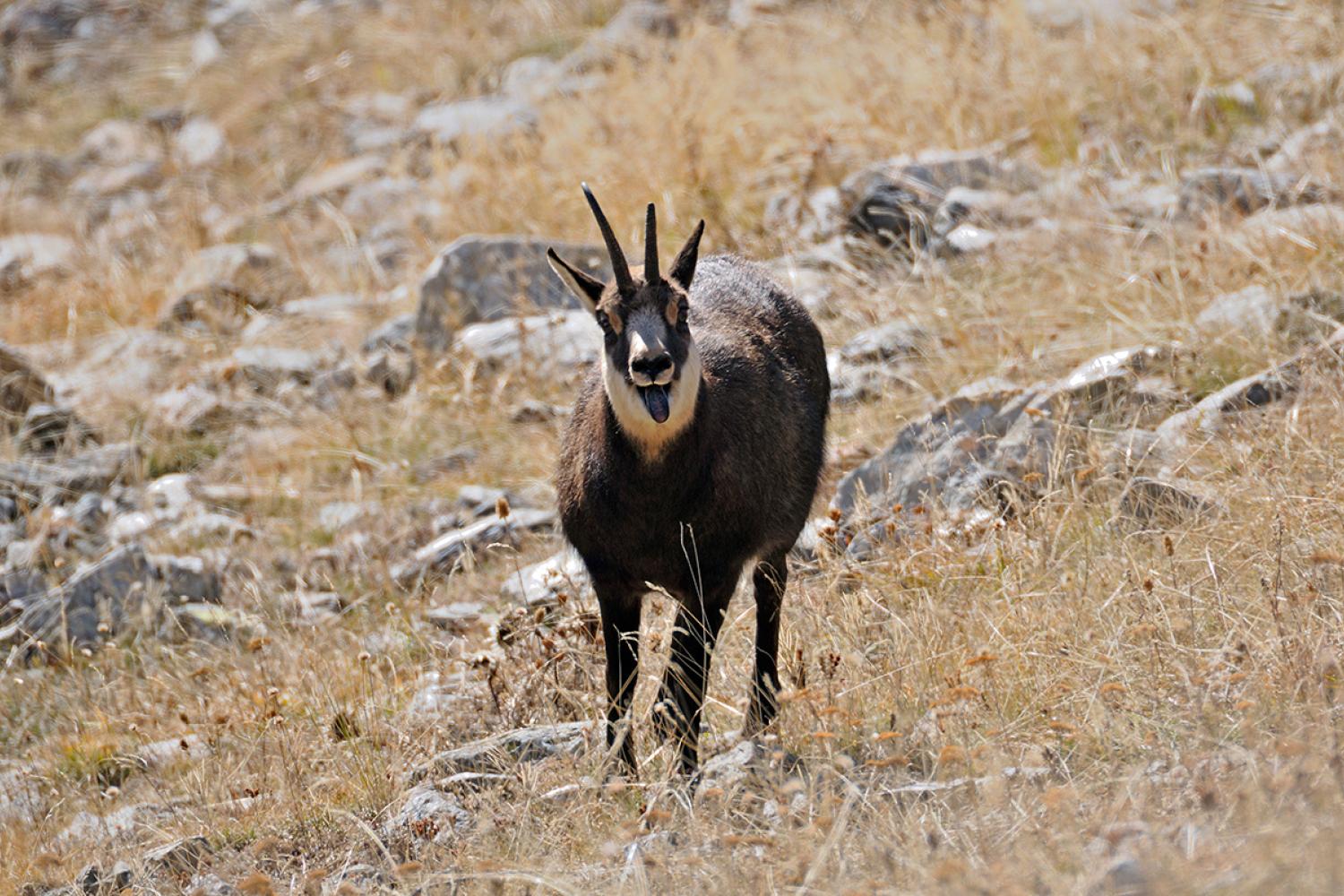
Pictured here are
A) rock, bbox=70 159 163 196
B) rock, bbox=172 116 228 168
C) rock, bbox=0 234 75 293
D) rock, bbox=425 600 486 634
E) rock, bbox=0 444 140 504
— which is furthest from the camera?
rock, bbox=172 116 228 168

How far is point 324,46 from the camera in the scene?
17094 mm

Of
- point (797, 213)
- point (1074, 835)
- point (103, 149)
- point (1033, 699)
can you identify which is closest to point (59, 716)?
point (1033, 699)

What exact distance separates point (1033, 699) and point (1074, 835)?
1070 millimetres

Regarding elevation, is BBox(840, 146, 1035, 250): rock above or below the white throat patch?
below

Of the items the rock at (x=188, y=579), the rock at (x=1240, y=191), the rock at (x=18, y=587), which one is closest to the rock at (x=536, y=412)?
the rock at (x=188, y=579)

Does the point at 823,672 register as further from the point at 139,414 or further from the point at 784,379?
the point at 139,414

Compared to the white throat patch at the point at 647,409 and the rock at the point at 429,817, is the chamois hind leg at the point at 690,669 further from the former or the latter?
the rock at the point at 429,817

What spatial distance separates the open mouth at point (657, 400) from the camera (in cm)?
438

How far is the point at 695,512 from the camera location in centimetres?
462

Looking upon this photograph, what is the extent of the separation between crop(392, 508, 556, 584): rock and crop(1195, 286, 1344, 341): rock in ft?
10.2

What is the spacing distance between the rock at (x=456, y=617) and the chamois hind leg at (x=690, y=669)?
185 centimetres

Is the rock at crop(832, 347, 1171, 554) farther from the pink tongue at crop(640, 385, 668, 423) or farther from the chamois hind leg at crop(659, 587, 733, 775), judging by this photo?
the pink tongue at crop(640, 385, 668, 423)

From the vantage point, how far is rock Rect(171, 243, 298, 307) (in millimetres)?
11117

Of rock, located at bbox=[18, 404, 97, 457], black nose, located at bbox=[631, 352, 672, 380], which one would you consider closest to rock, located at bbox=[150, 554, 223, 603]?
rock, located at bbox=[18, 404, 97, 457]
